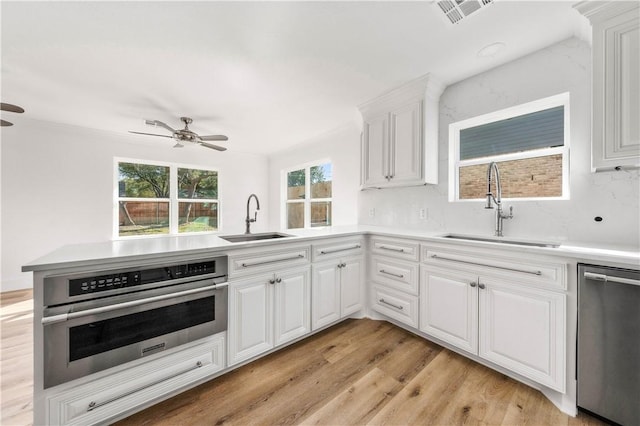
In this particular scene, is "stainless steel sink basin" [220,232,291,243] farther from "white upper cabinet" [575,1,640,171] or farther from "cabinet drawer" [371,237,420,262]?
"white upper cabinet" [575,1,640,171]

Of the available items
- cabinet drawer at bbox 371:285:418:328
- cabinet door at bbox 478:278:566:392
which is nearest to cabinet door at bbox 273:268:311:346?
cabinet drawer at bbox 371:285:418:328

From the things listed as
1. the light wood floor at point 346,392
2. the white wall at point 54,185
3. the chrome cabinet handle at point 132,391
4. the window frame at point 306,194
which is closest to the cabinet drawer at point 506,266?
the light wood floor at point 346,392

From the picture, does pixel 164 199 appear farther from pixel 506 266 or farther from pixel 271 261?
pixel 506 266

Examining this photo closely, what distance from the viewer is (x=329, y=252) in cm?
226

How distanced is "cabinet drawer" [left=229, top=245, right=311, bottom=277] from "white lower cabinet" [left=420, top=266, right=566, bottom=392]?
1.05 metres

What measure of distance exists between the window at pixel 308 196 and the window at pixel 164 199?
154 centimetres

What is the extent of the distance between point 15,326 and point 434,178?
14.5 feet

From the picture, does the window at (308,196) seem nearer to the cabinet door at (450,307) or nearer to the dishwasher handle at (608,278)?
the cabinet door at (450,307)

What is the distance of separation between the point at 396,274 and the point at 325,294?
684 millimetres

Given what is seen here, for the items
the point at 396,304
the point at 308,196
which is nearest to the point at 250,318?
the point at 396,304

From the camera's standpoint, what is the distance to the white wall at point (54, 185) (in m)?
3.44

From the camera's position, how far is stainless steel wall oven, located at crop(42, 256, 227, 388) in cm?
116

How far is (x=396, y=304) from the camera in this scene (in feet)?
7.58

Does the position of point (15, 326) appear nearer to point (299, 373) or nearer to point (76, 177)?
point (76, 177)
